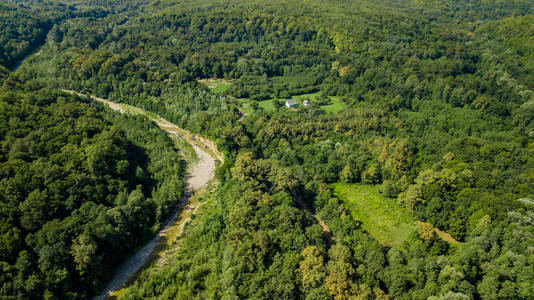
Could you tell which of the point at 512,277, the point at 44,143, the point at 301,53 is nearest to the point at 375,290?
the point at 512,277

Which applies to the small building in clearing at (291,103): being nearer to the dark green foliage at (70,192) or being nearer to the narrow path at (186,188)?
the narrow path at (186,188)

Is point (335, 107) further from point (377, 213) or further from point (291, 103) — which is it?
point (377, 213)

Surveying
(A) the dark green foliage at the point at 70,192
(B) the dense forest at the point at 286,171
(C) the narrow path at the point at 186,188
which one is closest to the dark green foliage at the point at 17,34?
(B) the dense forest at the point at 286,171

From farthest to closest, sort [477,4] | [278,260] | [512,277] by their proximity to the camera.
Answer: [477,4], [278,260], [512,277]

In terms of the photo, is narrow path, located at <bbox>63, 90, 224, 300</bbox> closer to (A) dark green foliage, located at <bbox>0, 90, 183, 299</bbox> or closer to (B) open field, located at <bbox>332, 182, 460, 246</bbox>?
(A) dark green foliage, located at <bbox>0, 90, 183, 299</bbox>

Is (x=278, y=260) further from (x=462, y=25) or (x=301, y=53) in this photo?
(x=462, y=25)
